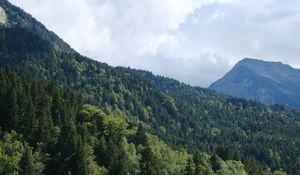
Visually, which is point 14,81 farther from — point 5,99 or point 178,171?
point 178,171

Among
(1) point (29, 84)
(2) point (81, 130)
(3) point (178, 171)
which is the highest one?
(1) point (29, 84)

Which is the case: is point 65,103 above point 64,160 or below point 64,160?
above

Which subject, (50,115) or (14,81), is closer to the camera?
(50,115)

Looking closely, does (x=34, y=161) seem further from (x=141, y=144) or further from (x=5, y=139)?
(x=141, y=144)

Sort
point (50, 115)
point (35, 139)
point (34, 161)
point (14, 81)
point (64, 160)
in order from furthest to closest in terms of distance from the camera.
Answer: point (14, 81)
point (50, 115)
point (35, 139)
point (64, 160)
point (34, 161)

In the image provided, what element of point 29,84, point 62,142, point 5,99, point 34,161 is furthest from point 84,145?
point 29,84

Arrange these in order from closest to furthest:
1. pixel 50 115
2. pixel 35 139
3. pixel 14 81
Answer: pixel 35 139 < pixel 50 115 < pixel 14 81

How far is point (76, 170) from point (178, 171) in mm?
45514

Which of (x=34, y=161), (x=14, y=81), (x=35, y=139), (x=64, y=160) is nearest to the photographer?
(x=34, y=161)

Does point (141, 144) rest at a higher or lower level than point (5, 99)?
lower

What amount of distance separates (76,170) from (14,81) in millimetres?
55443

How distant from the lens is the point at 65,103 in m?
190

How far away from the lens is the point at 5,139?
146625mm

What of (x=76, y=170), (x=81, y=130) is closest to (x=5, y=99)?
(x=81, y=130)
